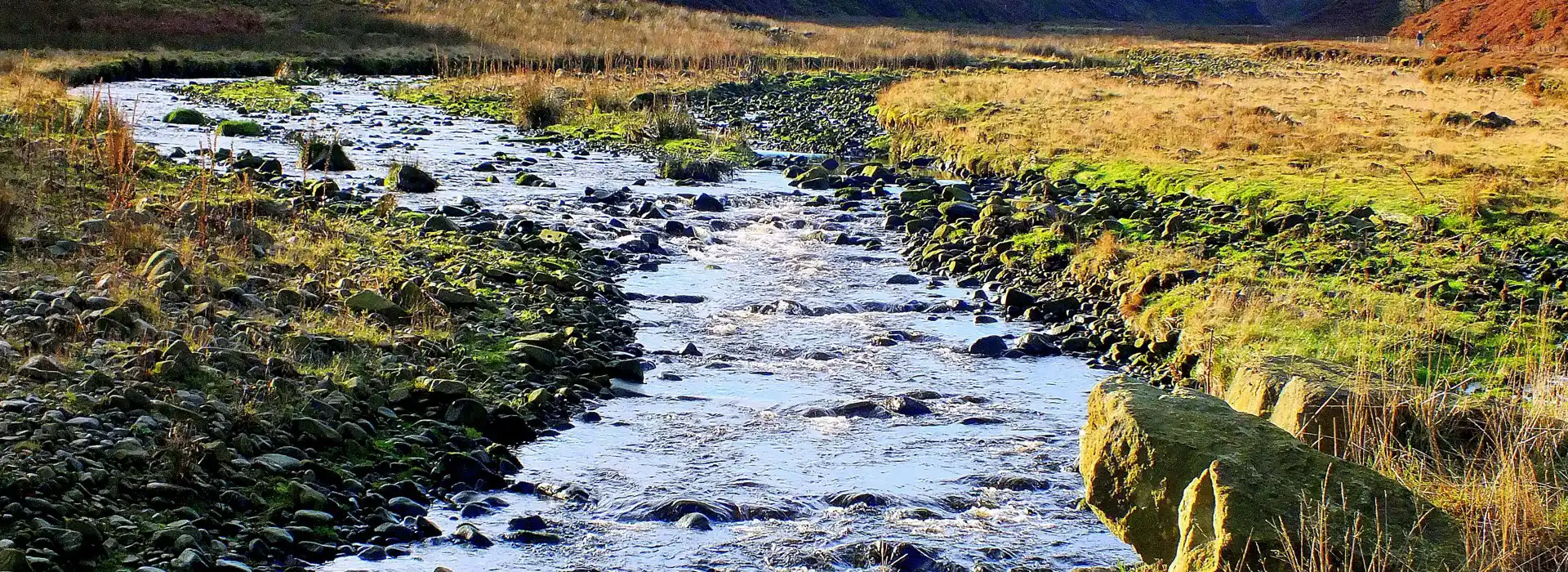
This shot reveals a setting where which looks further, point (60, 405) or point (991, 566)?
point (60, 405)

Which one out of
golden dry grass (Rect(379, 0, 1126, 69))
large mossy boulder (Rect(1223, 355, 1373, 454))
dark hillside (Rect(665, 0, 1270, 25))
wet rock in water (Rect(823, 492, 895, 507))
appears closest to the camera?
large mossy boulder (Rect(1223, 355, 1373, 454))

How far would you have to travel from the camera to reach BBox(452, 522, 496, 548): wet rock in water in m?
6.32

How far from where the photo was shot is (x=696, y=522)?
6.68 m

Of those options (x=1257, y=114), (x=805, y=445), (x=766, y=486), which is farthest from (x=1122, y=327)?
(x=1257, y=114)

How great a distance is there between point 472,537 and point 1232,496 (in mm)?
3593

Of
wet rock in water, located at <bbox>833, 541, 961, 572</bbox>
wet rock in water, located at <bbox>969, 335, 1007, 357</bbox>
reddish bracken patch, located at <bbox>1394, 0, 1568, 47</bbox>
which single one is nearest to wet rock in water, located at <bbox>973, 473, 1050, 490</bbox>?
wet rock in water, located at <bbox>833, 541, 961, 572</bbox>

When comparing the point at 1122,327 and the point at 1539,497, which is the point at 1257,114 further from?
the point at 1539,497

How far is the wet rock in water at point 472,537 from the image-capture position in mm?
6316

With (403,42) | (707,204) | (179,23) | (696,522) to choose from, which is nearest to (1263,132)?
(707,204)

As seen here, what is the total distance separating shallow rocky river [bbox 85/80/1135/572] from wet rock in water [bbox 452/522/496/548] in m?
0.06

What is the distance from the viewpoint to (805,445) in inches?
311

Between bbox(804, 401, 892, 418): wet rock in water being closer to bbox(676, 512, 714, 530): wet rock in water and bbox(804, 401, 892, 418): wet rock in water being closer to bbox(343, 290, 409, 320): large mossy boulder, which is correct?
bbox(676, 512, 714, 530): wet rock in water

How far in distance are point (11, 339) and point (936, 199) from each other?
38.4ft

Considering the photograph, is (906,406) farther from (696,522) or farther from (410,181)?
(410,181)
